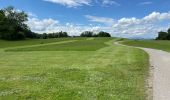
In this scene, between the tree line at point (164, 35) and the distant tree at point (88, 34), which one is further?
the distant tree at point (88, 34)

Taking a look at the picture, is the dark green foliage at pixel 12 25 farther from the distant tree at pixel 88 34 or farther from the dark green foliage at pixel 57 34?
the distant tree at pixel 88 34

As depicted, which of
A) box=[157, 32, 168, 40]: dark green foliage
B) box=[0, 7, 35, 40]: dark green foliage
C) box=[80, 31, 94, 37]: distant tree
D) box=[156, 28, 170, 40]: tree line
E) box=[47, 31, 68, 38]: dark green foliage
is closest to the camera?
box=[0, 7, 35, 40]: dark green foliage

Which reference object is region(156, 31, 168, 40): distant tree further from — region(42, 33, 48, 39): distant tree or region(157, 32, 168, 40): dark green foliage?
region(42, 33, 48, 39): distant tree

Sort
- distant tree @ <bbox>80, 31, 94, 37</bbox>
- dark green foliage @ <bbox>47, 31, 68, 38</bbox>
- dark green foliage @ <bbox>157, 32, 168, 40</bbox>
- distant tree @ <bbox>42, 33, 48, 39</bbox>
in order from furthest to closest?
1. distant tree @ <bbox>80, 31, 94, 37</bbox>
2. dark green foliage @ <bbox>47, 31, 68, 38</bbox>
3. distant tree @ <bbox>42, 33, 48, 39</bbox>
4. dark green foliage @ <bbox>157, 32, 168, 40</bbox>

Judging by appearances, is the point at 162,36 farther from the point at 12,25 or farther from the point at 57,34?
the point at 12,25

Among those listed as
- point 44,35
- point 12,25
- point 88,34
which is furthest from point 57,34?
point 12,25

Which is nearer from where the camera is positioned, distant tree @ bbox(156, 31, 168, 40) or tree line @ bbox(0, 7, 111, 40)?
tree line @ bbox(0, 7, 111, 40)

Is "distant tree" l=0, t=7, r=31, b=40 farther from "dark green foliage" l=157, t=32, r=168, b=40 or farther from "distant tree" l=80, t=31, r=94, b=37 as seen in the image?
"dark green foliage" l=157, t=32, r=168, b=40

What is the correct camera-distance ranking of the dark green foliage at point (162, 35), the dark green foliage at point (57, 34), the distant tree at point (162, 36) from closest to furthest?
the distant tree at point (162, 36) → the dark green foliage at point (162, 35) → the dark green foliage at point (57, 34)

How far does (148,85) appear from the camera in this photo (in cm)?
1236

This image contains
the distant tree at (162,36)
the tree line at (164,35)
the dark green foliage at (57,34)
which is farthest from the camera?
the dark green foliage at (57,34)

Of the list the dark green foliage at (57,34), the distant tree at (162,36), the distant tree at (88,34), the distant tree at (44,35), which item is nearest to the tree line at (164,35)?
the distant tree at (162,36)

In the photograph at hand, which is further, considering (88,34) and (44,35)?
(88,34)

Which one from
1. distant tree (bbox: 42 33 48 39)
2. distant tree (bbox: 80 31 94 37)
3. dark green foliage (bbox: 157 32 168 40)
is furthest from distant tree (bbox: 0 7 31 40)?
dark green foliage (bbox: 157 32 168 40)
